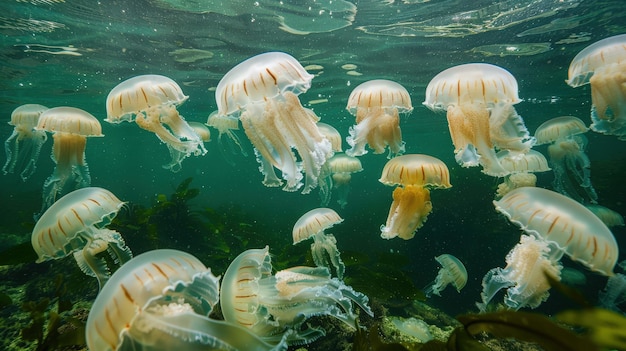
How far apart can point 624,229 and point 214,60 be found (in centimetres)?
1311

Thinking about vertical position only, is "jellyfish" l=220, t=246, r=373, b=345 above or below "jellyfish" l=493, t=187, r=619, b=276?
below

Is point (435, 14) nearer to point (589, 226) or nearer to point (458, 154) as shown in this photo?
point (458, 154)

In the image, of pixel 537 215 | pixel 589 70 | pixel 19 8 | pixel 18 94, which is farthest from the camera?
pixel 18 94

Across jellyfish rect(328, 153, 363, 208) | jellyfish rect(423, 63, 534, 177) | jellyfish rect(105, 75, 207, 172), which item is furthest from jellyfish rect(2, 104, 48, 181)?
jellyfish rect(423, 63, 534, 177)

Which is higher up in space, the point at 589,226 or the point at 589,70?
the point at 589,70

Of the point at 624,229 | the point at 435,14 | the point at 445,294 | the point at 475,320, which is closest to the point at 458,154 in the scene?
the point at 475,320

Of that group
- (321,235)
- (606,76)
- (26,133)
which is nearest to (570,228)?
(606,76)

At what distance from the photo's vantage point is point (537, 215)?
230 centimetres

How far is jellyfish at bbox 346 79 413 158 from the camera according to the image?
3699 mm

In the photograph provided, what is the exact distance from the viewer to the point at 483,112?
9.48 ft

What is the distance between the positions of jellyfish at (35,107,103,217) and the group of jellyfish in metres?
0.01

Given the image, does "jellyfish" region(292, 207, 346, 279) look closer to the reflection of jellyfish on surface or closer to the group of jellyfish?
the group of jellyfish

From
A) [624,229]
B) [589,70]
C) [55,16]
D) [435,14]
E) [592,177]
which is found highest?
[55,16]

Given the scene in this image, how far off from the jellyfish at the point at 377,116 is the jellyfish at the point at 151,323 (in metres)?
2.53
